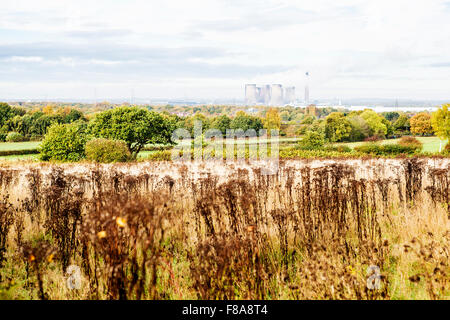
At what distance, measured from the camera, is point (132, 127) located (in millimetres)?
29000

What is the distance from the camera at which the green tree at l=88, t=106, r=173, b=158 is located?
95.1 feet

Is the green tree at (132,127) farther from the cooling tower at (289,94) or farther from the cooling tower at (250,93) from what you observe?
the cooling tower at (289,94)

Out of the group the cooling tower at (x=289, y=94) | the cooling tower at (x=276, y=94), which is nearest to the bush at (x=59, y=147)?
the cooling tower at (x=276, y=94)

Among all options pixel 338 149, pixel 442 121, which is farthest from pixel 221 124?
pixel 442 121

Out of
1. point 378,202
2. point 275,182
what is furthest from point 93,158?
point 378,202

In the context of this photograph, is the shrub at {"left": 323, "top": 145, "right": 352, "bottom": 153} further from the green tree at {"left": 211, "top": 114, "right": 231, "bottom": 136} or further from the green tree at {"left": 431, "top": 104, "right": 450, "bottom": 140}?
the green tree at {"left": 211, "top": 114, "right": 231, "bottom": 136}

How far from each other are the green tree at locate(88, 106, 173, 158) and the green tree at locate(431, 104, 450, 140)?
25.3 meters

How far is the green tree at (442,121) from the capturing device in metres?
32.1

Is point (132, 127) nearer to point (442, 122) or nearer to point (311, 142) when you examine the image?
point (311, 142)

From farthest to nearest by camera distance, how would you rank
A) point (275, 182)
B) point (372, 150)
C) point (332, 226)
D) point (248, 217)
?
point (372, 150) → point (275, 182) → point (332, 226) → point (248, 217)

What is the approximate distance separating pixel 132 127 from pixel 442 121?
93.4ft

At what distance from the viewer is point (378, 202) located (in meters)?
6.81
